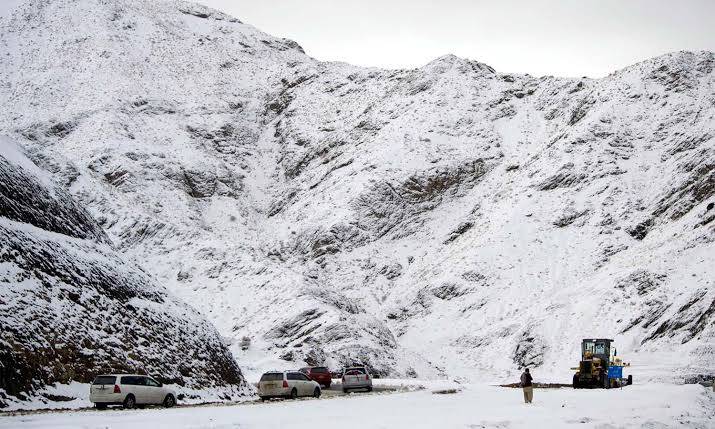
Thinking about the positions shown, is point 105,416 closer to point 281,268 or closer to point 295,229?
point 281,268

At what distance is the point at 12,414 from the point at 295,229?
6711 cm

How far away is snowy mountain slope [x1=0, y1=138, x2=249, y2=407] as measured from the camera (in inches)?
960

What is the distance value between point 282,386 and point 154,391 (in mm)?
7389

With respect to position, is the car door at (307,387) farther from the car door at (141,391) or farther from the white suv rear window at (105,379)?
the white suv rear window at (105,379)

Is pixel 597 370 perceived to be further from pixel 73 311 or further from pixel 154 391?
pixel 73 311

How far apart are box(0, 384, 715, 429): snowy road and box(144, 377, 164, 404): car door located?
1712 millimetres

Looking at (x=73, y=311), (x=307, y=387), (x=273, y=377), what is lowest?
(x=307, y=387)

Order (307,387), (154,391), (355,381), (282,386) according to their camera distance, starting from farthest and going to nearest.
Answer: (355,381) → (307,387) → (282,386) → (154,391)

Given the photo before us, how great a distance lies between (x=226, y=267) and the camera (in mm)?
72312

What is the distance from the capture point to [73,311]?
89.7 feet

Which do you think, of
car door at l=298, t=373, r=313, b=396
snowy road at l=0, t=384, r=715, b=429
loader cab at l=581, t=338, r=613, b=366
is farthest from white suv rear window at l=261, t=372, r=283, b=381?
loader cab at l=581, t=338, r=613, b=366

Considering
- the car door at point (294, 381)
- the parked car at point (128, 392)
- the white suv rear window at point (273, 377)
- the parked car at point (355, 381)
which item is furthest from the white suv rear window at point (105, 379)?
the parked car at point (355, 381)

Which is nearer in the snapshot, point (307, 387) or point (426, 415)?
point (426, 415)

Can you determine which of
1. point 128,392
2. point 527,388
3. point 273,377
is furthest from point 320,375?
point 128,392
